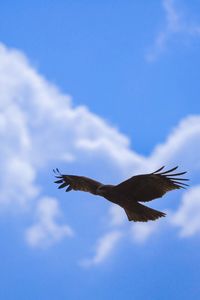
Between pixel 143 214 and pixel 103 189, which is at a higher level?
→ pixel 103 189

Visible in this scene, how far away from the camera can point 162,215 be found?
11188mm

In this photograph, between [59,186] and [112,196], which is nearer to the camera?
[112,196]

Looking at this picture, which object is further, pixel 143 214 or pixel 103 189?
pixel 143 214

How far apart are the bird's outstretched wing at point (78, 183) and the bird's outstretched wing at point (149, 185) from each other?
74 centimetres

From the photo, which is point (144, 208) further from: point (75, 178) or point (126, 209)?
point (75, 178)

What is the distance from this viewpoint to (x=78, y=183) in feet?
39.9

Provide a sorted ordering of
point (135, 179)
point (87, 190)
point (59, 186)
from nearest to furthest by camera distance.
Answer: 1. point (135, 179)
2. point (87, 190)
3. point (59, 186)

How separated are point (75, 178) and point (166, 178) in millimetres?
2113

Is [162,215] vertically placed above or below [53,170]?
below

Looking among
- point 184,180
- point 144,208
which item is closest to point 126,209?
point 144,208

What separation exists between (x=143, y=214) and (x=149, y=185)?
659 mm

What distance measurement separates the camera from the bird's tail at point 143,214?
36.4 feet

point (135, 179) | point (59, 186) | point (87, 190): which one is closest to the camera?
point (135, 179)

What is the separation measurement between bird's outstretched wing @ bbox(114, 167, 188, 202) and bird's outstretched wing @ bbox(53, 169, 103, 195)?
0.74 m
